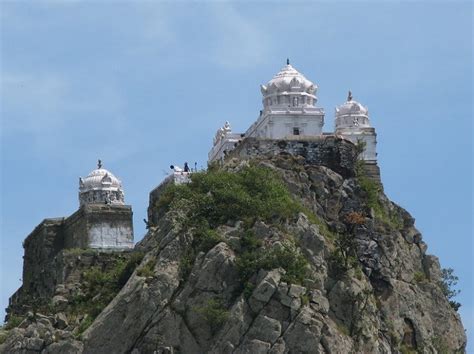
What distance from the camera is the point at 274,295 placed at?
146 metres

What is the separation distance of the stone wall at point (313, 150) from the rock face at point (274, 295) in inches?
79.4

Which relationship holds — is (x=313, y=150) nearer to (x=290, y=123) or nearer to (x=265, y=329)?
(x=290, y=123)

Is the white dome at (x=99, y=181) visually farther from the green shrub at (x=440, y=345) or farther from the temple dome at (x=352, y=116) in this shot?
the green shrub at (x=440, y=345)

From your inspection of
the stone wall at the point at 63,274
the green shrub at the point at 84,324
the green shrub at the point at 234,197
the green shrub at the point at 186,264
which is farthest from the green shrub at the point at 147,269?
the stone wall at the point at 63,274

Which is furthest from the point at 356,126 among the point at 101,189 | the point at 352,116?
the point at 101,189

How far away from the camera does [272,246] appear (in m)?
149

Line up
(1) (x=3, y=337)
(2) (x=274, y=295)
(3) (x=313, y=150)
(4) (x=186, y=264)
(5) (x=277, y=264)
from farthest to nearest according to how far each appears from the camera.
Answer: (3) (x=313, y=150) → (1) (x=3, y=337) → (4) (x=186, y=264) → (5) (x=277, y=264) → (2) (x=274, y=295)

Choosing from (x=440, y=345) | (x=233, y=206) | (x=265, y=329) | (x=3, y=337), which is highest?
(x=233, y=206)

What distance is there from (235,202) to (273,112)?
19.6 metres

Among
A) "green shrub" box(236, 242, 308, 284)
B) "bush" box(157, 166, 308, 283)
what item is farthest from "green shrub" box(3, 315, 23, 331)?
"green shrub" box(236, 242, 308, 284)

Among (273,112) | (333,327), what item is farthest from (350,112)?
(333,327)

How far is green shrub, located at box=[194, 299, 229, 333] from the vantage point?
145750 mm

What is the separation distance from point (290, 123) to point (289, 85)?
3.56m

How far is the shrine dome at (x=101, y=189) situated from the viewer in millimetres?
182125
